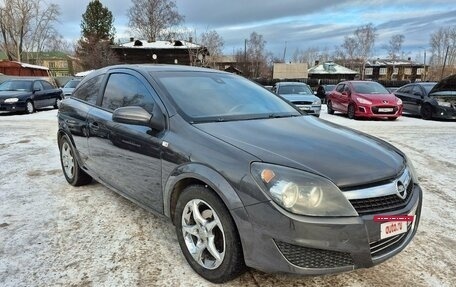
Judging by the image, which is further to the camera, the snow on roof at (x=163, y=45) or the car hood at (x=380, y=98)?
the snow on roof at (x=163, y=45)

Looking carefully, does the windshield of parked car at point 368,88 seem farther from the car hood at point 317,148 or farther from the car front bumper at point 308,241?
the car front bumper at point 308,241

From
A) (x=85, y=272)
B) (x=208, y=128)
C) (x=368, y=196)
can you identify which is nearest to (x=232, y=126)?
(x=208, y=128)

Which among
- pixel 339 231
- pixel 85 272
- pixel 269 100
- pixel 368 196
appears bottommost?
pixel 85 272

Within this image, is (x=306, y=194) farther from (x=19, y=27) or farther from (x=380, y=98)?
(x=19, y=27)

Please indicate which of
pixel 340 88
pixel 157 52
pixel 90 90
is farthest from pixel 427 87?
pixel 157 52

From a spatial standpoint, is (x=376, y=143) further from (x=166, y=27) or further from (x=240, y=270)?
(x=166, y=27)

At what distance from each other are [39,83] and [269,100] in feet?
53.8

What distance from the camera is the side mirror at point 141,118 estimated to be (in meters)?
3.06

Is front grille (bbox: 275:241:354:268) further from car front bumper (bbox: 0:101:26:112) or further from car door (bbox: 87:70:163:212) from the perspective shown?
car front bumper (bbox: 0:101:26:112)

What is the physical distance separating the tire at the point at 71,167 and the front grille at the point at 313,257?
335 cm

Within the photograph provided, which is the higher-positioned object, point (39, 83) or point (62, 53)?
point (62, 53)

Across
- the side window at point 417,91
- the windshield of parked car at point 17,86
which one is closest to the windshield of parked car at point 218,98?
the side window at point 417,91

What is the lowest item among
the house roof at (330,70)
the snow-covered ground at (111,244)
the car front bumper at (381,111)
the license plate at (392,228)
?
the snow-covered ground at (111,244)

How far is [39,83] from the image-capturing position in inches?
683
